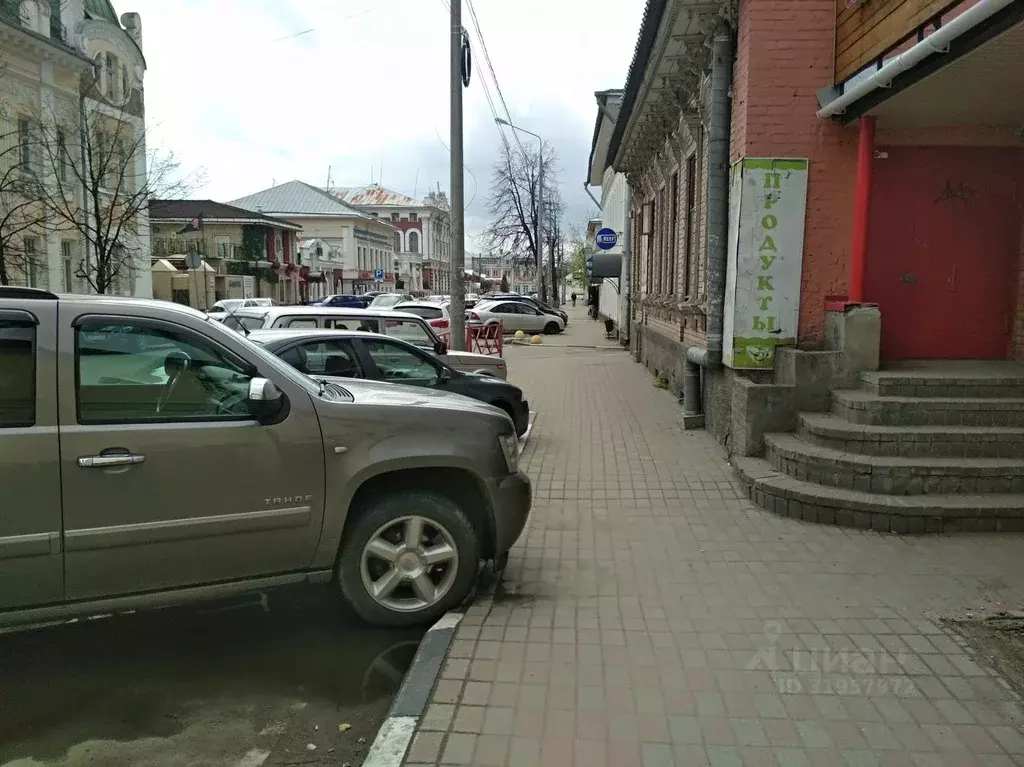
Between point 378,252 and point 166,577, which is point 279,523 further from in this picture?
point 378,252

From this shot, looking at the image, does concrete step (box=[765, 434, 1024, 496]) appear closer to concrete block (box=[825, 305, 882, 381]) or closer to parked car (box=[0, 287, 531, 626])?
concrete block (box=[825, 305, 882, 381])

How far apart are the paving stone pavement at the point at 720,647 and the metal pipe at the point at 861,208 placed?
7.65ft

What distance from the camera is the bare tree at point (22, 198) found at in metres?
23.2

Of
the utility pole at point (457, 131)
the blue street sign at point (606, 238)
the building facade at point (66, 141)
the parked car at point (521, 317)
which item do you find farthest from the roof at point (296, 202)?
the utility pole at point (457, 131)

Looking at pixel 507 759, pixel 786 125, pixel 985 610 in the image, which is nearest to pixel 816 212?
pixel 786 125

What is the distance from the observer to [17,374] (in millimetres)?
3539

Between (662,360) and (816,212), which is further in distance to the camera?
(662,360)

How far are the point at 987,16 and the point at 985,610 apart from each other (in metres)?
3.58

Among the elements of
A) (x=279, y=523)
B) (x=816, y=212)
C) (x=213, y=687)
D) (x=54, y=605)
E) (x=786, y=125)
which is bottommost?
(x=213, y=687)

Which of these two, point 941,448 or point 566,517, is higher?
point 941,448

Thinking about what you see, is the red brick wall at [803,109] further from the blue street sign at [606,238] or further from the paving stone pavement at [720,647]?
the blue street sign at [606,238]

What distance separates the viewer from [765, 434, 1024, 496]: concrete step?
19.6 feet

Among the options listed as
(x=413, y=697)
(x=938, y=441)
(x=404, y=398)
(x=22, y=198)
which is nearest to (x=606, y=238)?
(x=938, y=441)

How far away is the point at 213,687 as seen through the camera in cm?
372
